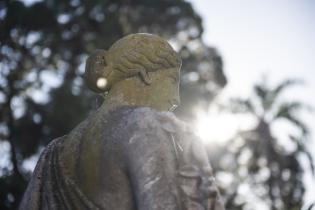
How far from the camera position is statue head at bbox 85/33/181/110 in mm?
2582

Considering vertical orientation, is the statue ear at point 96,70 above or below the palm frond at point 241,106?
below

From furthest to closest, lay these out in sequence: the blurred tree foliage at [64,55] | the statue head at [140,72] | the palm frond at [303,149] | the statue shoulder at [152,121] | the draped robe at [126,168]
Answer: the palm frond at [303,149] → the blurred tree foliage at [64,55] → the statue head at [140,72] → the statue shoulder at [152,121] → the draped robe at [126,168]

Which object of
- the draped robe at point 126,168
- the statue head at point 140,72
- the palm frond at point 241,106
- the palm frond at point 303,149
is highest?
the palm frond at point 241,106

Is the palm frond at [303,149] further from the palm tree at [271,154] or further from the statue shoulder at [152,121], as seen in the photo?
the statue shoulder at [152,121]

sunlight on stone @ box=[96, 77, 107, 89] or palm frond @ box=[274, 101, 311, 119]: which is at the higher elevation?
palm frond @ box=[274, 101, 311, 119]

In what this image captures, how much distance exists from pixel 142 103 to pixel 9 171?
1600 cm

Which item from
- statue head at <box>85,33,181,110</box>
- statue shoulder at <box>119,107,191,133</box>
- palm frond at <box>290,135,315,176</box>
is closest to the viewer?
statue shoulder at <box>119,107,191,133</box>

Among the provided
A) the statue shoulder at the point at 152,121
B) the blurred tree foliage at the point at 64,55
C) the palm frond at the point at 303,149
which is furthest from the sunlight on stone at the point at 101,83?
the palm frond at the point at 303,149

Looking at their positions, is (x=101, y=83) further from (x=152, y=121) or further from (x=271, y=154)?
(x=271, y=154)

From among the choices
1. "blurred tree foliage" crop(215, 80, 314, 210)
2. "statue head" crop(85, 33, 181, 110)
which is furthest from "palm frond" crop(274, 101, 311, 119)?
"statue head" crop(85, 33, 181, 110)

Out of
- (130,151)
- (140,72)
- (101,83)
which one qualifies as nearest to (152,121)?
(130,151)

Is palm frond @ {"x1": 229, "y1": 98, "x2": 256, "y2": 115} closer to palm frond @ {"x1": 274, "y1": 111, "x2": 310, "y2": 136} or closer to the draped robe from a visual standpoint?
palm frond @ {"x1": 274, "y1": 111, "x2": 310, "y2": 136}

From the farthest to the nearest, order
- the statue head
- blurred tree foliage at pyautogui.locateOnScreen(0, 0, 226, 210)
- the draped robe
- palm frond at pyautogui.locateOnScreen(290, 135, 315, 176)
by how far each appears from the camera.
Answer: palm frond at pyautogui.locateOnScreen(290, 135, 315, 176), blurred tree foliage at pyautogui.locateOnScreen(0, 0, 226, 210), the statue head, the draped robe

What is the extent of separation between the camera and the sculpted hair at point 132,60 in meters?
2.60
